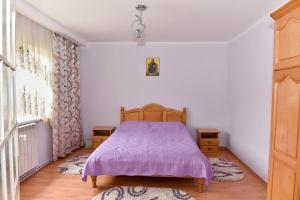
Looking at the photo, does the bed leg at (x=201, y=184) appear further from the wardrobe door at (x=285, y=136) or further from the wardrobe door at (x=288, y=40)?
the wardrobe door at (x=288, y=40)

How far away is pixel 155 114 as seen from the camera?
15.9 ft

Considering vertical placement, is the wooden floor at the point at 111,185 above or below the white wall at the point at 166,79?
below

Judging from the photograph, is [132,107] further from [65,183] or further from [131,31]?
[65,183]

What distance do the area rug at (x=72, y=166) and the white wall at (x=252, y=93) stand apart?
292 centimetres

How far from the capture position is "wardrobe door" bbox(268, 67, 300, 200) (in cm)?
143

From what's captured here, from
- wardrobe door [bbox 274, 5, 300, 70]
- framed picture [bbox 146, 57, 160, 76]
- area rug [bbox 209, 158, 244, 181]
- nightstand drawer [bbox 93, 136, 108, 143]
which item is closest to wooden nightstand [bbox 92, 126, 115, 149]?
nightstand drawer [bbox 93, 136, 108, 143]

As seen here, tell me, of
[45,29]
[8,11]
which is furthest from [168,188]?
[45,29]

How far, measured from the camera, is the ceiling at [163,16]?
2.66 m

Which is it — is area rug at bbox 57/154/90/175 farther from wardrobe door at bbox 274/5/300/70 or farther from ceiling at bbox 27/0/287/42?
wardrobe door at bbox 274/5/300/70

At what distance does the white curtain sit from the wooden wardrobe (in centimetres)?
318

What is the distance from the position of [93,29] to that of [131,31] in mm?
697

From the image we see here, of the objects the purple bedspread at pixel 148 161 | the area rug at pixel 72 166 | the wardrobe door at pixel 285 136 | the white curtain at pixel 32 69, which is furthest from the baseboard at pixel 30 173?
the wardrobe door at pixel 285 136

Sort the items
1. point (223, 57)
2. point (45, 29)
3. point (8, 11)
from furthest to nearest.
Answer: point (223, 57) < point (45, 29) < point (8, 11)

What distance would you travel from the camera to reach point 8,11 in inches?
45.9
